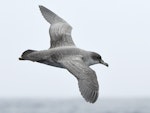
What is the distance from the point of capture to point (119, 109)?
5047 centimetres

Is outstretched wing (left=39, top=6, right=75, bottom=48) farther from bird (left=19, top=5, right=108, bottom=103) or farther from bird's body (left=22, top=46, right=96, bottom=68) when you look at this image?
bird's body (left=22, top=46, right=96, bottom=68)

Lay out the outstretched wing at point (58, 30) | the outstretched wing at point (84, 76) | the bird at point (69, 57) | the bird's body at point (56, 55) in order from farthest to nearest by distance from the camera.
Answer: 1. the outstretched wing at point (58, 30)
2. the bird's body at point (56, 55)
3. the bird at point (69, 57)
4. the outstretched wing at point (84, 76)

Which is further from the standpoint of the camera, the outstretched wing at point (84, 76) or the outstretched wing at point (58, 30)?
the outstretched wing at point (58, 30)

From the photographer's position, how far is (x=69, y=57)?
739 inches

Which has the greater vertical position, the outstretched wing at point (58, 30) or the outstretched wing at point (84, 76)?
the outstretched wing at point (58, 30)

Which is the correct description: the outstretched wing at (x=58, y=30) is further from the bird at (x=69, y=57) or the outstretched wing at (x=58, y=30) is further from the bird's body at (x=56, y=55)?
the bird's body at (x=56, y=55)

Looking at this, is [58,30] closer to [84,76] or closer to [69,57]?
[69,57]

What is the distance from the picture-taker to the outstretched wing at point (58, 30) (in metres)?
20.8

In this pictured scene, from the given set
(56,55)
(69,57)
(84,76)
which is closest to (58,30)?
(56,55)

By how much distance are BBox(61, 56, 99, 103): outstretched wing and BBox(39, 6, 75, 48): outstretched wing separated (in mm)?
2089

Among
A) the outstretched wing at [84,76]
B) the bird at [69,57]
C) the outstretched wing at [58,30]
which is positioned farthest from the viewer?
the outstretched wing at [58,30]

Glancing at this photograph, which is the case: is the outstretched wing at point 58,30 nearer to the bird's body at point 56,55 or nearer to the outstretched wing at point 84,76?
the bird's body at point 56,55

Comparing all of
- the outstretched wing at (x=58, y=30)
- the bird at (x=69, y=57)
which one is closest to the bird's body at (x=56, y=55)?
the bird at (x=69, y=57)

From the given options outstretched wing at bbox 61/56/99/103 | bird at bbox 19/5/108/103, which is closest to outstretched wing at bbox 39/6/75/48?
Result: bird at bbox 19/5/108/103
